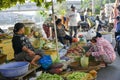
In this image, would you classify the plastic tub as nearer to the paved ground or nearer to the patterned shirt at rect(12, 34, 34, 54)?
the patterned shirt at rect(12, 34, 34, 54)

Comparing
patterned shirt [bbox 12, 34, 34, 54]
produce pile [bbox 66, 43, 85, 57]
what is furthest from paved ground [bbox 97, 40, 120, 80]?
patterned shirt [bbox 12, 34, 34, 54]

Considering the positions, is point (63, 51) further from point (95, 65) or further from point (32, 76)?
point (32, 76)

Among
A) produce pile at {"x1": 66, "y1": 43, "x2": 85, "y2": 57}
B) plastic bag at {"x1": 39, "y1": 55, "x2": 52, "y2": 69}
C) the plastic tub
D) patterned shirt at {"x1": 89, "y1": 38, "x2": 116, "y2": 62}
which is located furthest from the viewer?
produce pile at {"x1": 66, "y1": 43, "x2": 85, "y2": 57}

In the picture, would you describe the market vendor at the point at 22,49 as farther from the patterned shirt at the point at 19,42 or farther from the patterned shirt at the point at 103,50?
the patterned shirt at the point at 103,50

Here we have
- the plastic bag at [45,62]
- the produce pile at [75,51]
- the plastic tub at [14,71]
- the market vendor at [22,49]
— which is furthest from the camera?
the produce pile at [75,51]

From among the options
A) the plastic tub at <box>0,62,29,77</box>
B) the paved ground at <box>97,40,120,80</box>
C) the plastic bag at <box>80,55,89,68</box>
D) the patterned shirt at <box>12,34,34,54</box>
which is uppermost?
the patterned shirt at <box>12,34,34,54</box>

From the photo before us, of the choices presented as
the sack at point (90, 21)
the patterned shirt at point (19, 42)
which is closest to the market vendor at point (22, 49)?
the patterned shirt at point (19, 42)

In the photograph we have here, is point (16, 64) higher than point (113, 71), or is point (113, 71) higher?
point (16, 64)

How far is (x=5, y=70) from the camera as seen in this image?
3.81 meters

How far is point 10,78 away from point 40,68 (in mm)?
1173

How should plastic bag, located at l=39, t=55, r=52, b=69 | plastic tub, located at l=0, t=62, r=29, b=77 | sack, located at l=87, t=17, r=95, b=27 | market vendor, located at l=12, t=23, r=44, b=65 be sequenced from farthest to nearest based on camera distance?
sack, located at l=87, t=17, r=95, b=27
plastic bag, located at l=39, t=55, r=52, b=69
market vendor, located at l=12, t=23, r=44, b=65
plastic tub, located at l=0, t=62, r=29, b=77

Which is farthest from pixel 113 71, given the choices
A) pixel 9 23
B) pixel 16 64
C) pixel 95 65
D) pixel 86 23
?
pixel 86 23

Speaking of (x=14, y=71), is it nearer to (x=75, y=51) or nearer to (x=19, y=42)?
(x=19, y=42)

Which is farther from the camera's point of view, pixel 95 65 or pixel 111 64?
pixel 111 64
